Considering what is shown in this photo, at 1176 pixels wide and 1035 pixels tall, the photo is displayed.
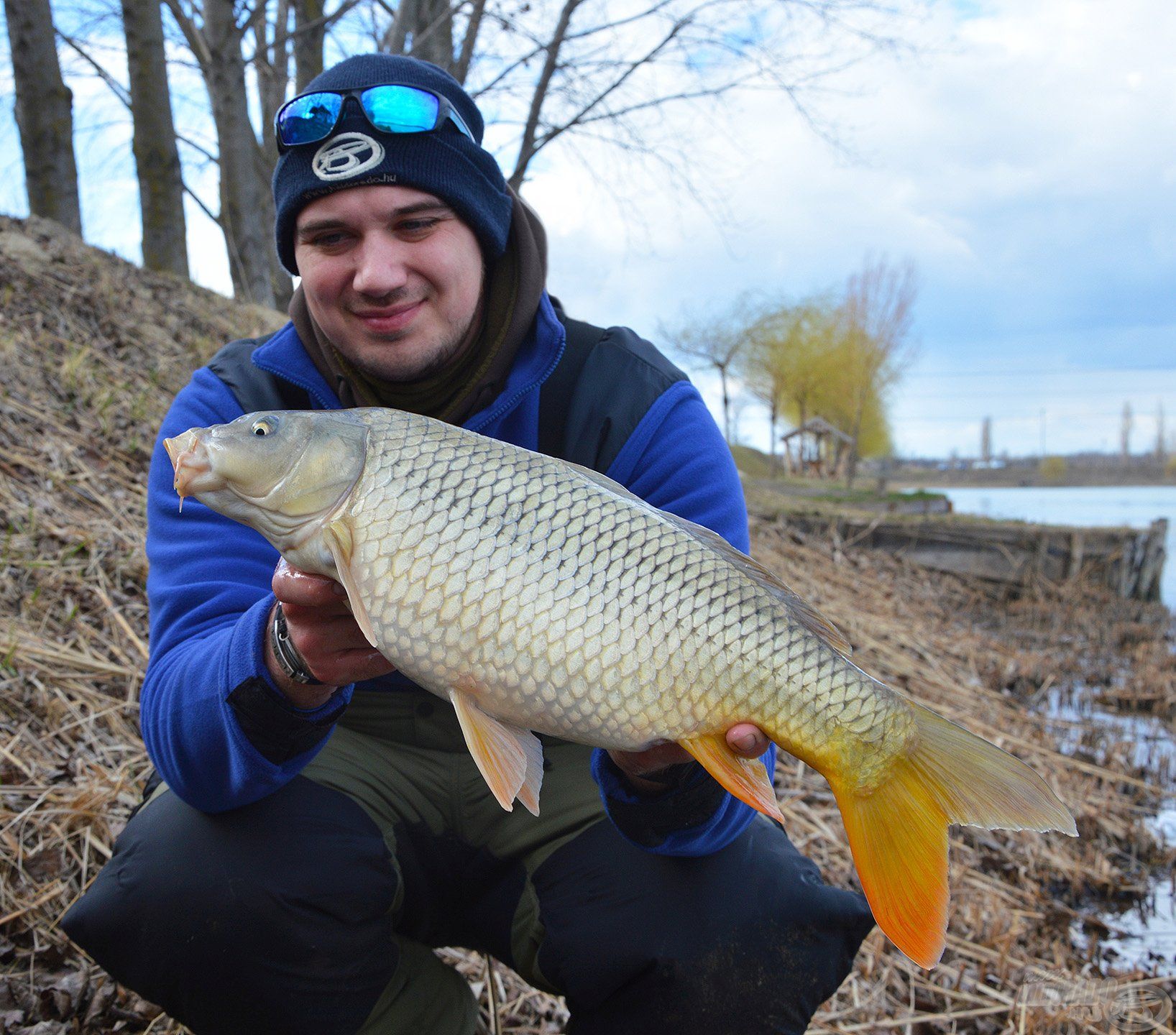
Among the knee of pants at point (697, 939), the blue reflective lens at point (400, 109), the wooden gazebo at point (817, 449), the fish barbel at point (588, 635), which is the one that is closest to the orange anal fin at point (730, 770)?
the fish barbel at point (588, 635)

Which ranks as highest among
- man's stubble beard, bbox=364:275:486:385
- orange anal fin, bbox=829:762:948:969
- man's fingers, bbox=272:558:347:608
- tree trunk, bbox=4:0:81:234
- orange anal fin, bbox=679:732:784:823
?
tree trunk, bbox=4:0:81:234

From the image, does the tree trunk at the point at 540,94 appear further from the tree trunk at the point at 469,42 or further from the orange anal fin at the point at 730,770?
the orange anal fin at the point at 730,770

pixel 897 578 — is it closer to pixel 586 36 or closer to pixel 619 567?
pixel 586 36

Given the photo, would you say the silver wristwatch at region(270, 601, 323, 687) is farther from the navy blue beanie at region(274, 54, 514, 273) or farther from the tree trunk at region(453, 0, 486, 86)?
the tree trunk at region(453, 0, 486, 86)

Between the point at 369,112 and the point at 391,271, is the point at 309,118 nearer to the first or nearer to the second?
the point at 369,112

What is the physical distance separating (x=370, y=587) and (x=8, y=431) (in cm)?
265

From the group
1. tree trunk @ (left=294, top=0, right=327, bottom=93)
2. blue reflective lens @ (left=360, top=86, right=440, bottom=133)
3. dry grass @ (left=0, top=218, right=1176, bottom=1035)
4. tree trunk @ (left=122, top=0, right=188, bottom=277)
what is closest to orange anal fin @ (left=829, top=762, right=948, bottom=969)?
dry grass @ (left=0, top=218, right=1176, bottom=1035)

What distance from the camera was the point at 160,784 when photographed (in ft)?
4.79

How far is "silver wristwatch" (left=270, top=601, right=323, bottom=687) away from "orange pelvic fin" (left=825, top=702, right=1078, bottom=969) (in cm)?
65

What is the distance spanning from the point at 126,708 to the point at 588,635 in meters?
1.58

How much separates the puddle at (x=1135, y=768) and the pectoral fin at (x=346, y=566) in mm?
2078

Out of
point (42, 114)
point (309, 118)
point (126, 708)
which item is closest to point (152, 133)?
point (42, 114)

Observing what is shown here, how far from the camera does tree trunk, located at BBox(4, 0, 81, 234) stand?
5582 millimetres

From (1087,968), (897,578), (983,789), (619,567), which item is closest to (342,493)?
(619,567)
